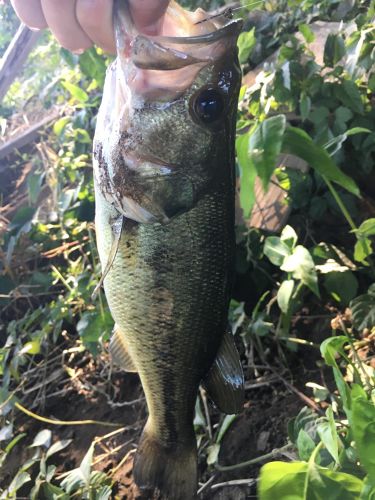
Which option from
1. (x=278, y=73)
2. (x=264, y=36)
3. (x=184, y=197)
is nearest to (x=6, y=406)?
(x=184, y=197)

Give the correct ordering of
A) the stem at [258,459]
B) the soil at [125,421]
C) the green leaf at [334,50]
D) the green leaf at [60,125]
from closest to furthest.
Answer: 1. the stem at [258,459]
2. the soil at [125,421]
3. the green leaf at [334,50]
4. the green leaf at [60,125]

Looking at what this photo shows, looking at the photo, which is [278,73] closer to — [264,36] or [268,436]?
[264,36]

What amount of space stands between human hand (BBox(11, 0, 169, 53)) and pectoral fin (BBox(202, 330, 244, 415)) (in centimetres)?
66

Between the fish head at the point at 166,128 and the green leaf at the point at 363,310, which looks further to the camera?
the green leaf at the point at 363,310

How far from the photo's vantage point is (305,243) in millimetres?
2076

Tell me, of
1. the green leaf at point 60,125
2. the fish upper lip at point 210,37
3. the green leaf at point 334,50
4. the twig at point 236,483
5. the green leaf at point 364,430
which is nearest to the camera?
the green leaf at point 364,430

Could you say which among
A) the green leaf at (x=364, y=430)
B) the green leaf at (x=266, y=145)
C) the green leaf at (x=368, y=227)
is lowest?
the green leaf at (x=368, y=227)

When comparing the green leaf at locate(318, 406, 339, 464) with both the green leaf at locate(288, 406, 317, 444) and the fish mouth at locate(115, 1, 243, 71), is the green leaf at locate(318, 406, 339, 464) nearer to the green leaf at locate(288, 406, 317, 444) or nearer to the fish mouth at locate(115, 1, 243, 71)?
the green leaf at locate(288, 406, 317, 444)

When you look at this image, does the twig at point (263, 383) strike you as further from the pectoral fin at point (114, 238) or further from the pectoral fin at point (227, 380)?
the pectoral fin at point (114, 238)

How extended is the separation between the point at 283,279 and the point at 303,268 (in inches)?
18.8

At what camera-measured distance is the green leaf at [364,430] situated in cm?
77

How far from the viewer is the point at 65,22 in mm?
1010

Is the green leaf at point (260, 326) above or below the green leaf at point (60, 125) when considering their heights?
below

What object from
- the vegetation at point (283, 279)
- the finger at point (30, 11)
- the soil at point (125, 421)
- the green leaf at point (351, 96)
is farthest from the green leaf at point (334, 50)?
the finger at point (30, 11)
